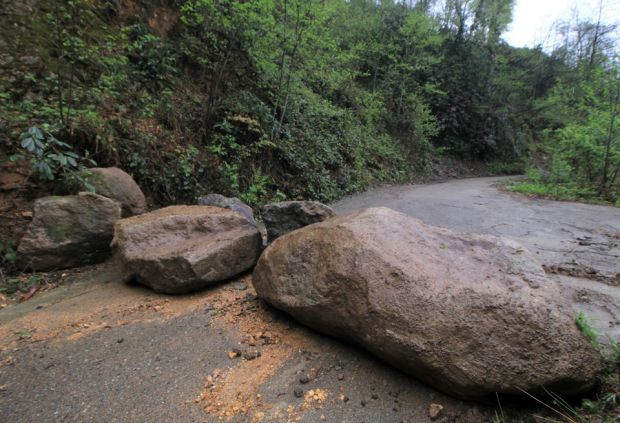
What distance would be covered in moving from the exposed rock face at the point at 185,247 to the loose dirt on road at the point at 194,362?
165 mm

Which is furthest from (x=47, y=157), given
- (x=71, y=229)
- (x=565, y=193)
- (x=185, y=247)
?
(x=565, y=193)

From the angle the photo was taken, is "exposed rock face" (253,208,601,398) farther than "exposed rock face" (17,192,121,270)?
No

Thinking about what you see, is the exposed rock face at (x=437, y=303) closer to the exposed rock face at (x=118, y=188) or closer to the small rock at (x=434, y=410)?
the small rock at (x=434, y=410)

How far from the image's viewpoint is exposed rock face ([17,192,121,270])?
3.19m

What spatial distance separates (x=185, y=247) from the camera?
294 centimetres

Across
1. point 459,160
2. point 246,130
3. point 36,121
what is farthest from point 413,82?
point 36,121

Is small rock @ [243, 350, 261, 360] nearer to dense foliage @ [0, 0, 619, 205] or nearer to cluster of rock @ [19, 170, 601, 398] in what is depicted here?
cluster of rock @ [19, 170, 601, 398]

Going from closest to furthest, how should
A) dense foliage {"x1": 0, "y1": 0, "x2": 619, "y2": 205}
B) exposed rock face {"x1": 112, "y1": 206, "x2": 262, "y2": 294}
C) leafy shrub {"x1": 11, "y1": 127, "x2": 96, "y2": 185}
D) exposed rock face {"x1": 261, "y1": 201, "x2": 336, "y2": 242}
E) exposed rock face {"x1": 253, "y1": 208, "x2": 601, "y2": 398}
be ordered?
1. exposed rock face {"x1": 253, "y1": 208, "x2": 601, "y2": 398}
2. exposed rock face {"x1": 112, "y1": 206, "x2": 262, "y2": 294}
3. leafy shrub {"x1": 11, "y1": 127, "x2": 96, "y2": 185}
4. exposed rock face {"x1": 261, "y1": 201, "x2": 336, "y2": 242}
5. dense foliage {"x1": 0, "y1": 0, "x2": 619, "y2": 205}

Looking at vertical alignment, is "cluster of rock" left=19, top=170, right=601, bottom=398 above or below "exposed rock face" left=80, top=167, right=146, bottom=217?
below

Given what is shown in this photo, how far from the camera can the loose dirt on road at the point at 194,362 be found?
1649 millimetres

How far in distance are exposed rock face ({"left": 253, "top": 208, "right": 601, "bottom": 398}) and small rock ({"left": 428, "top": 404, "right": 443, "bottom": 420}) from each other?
4.2 inches

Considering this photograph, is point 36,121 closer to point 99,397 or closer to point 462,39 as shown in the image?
point 99,397

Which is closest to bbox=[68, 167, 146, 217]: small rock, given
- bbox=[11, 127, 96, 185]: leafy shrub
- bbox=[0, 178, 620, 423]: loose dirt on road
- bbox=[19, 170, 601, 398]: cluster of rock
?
bbox=[11, 127, 96, 185]: leafy shrub

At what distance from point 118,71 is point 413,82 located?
1419 centimetres
